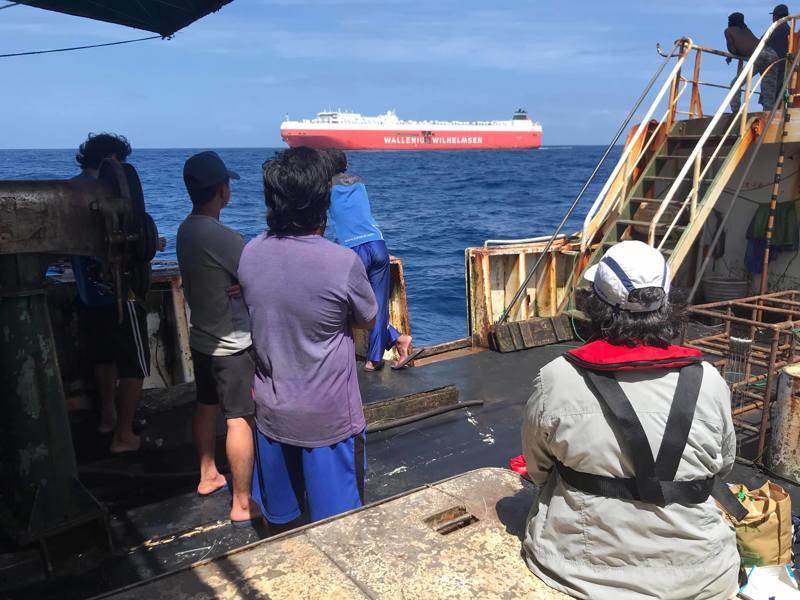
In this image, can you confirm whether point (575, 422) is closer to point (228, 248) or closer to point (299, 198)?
point (299, 198)

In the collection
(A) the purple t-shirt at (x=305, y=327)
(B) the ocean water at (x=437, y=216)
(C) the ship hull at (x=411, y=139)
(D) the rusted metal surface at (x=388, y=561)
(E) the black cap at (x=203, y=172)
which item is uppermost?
(C) the ship hull at (x=411, y=139)

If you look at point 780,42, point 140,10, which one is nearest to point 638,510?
point 140,10

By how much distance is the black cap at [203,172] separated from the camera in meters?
3.24

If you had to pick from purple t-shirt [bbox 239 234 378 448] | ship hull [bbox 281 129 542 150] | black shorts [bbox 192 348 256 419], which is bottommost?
black shorts [bbox 192 348 256 419]

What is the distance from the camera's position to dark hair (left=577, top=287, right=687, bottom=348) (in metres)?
2.06

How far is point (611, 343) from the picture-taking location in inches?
83.1

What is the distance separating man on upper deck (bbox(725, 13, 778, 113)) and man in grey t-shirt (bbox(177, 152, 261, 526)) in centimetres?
774

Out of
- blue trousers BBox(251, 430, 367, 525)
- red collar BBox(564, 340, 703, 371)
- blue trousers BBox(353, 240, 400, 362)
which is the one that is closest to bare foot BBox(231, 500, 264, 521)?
blue trousers BBox(251, 430, 367, 525)

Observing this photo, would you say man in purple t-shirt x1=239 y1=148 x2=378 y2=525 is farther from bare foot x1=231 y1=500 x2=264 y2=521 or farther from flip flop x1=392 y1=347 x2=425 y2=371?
flip flop x1=392 y1=347 x2=425 y2=371

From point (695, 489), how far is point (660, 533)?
178 millimetres

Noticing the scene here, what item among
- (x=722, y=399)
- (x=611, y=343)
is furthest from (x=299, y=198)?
(x=722, y=399)

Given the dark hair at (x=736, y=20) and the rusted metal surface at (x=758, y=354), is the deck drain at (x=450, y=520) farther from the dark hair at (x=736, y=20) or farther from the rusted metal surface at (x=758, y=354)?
the dark hair at (x=736, y=20)

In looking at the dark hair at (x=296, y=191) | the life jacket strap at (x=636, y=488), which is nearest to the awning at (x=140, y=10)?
the dark hair at (x=296, y=191)

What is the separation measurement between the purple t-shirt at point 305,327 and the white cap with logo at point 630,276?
3.18ft
